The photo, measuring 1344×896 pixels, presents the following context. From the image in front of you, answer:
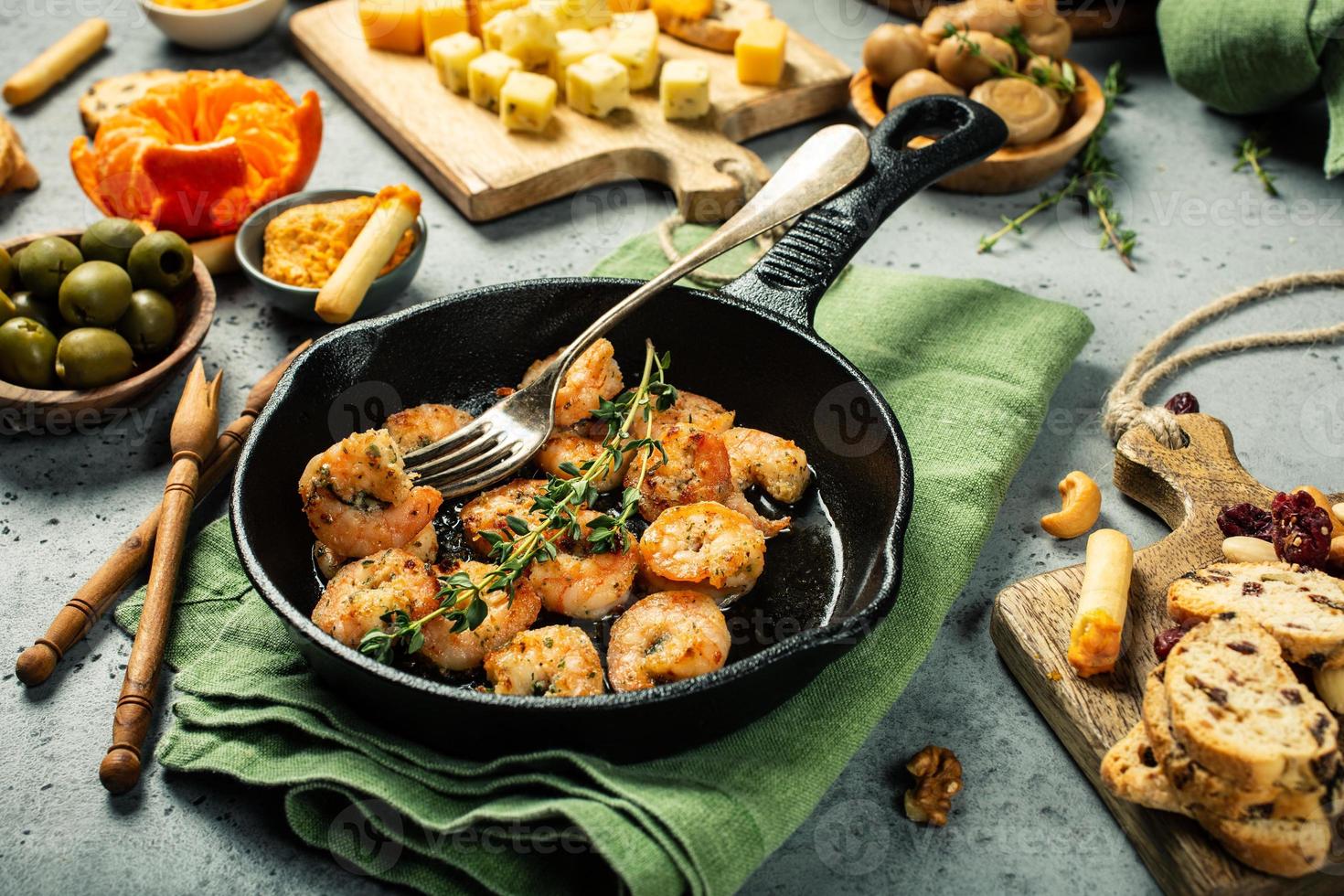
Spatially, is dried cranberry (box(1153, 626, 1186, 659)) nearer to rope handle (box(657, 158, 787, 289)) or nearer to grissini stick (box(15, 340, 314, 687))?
rope handle (box(657, 158, 787, 289))

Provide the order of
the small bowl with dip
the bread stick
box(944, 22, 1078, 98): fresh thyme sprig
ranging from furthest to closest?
box(944, 22, 1078, 98): fresh thyme sprig → the small bowl with dip → the bread stick

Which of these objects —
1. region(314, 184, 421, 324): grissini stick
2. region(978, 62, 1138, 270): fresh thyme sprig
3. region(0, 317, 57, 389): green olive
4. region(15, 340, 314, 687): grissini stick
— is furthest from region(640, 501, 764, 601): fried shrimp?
region(978, 62, 1138, 270): fresh thyme sprig

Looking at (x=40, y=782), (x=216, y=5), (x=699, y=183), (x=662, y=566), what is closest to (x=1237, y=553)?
(x=662, y=566)

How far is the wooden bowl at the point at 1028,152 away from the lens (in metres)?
3.65

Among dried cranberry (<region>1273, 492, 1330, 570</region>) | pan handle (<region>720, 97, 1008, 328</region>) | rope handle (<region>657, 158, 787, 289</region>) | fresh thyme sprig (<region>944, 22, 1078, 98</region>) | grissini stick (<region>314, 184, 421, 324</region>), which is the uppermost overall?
pan handle (<region>720, 97, 1008, 328</region>)

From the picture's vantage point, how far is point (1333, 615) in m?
2.03

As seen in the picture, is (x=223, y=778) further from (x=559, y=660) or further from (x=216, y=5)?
(x=216, y=5)

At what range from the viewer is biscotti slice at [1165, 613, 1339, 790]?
5.85 feet

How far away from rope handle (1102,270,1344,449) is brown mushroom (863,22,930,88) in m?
1.24

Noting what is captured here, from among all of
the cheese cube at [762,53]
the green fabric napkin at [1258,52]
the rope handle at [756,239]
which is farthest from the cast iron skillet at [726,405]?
the green fabric napkin at [1258,52]

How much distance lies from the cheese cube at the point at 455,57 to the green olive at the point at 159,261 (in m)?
1.28

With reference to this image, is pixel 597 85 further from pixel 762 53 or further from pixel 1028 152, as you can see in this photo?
pixel 1028 152

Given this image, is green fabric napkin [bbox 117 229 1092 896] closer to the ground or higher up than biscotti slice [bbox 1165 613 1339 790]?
closer to the ground

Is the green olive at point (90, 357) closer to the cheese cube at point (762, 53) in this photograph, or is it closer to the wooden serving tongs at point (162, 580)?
the wooden serving tongs at point (162, 580)
